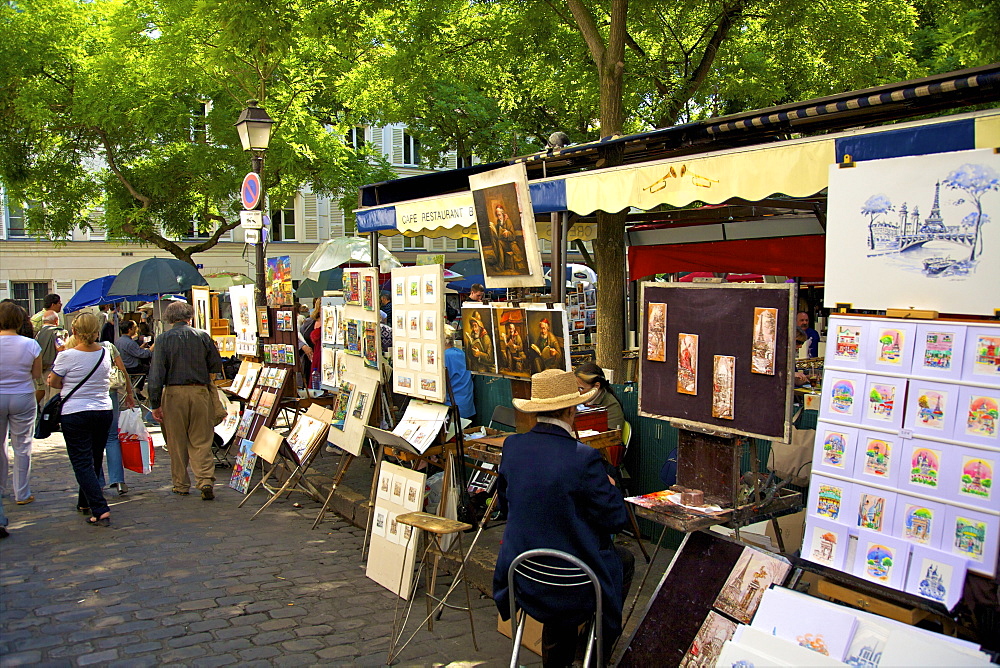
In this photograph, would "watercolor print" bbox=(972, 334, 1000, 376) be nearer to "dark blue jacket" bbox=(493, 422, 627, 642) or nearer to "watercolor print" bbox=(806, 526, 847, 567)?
"watercolor print" bbox=(806, 526, 847, 567)

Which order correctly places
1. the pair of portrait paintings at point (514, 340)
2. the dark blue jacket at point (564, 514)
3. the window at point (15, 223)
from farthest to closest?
the window at point (15, 223) < the pair of portrait paintings at point (514, 340) < the dark blue jacket at point (564, 514)

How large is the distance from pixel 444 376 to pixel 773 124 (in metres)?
2.76

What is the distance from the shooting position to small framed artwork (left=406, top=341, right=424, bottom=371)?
19.6 feet

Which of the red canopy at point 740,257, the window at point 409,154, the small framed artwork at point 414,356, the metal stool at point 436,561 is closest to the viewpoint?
the metal stool at point 436,561

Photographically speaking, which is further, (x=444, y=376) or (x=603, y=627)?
(x=444, y=376)

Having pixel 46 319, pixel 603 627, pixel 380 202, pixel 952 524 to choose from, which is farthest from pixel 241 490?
pixel 952 524

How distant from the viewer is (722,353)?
3.99 metres

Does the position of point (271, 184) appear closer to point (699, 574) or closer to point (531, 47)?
point (531, 47)

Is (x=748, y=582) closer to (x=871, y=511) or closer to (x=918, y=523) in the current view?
(x=871, y=511)

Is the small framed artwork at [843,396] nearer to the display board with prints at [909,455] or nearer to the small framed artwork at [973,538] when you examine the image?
the display board with prints at [909,455]

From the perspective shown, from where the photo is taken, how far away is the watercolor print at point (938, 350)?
304 cm

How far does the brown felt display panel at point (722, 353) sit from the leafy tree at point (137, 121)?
32.9ft

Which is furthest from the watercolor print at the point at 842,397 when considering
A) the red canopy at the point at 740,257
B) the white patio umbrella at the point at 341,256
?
the white patio umbrella at the point at 341,256

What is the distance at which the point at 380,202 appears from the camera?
305 inches
